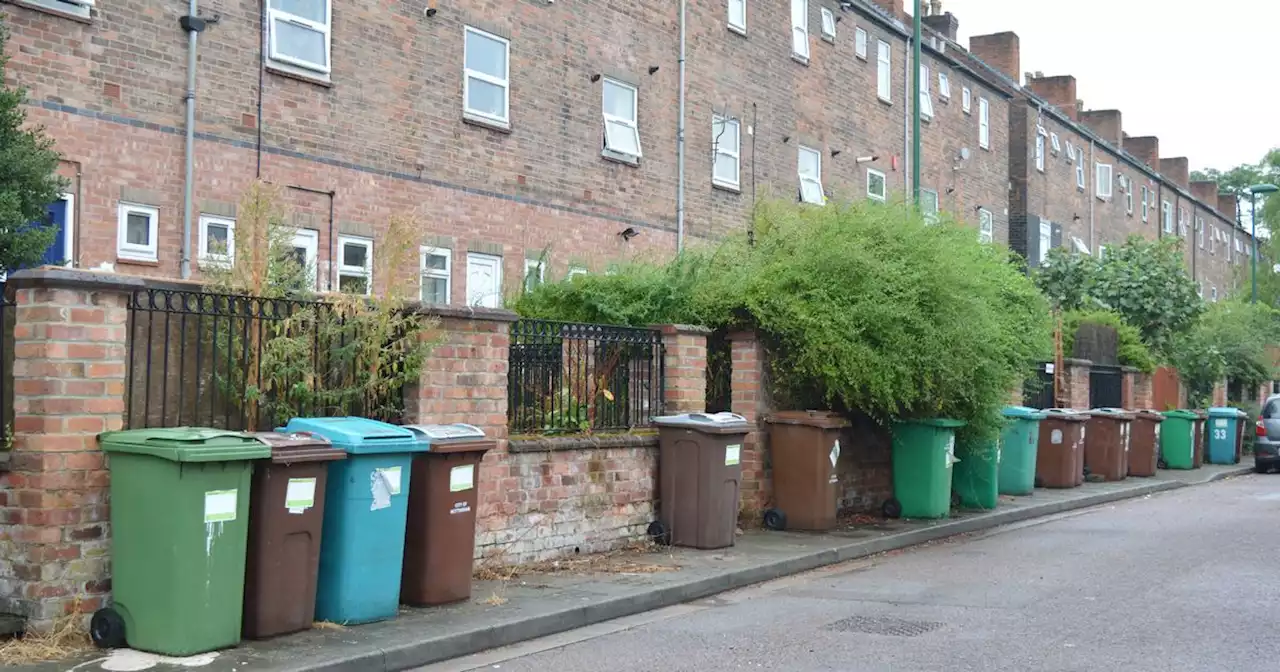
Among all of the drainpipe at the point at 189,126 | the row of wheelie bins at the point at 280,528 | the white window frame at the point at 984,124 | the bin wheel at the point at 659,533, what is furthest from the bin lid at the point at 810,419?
the white window frame at the point at 984,124

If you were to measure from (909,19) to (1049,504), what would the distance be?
19.5 meters

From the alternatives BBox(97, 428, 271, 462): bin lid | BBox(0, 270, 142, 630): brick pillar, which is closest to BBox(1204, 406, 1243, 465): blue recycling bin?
BBox(97, 428, 271, 462): bin lid

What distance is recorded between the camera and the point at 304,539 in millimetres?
7324

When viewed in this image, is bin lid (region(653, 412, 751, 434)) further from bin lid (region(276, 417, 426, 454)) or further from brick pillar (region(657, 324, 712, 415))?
bin lid (region(276, 417, 426, 454))

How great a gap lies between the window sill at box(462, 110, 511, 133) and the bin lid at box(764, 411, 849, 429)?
740 cm

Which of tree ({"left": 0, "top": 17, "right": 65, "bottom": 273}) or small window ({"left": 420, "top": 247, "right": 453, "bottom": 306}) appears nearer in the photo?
tree ({"left": 0, "top": 17, "right": 65, "bottom": 273})

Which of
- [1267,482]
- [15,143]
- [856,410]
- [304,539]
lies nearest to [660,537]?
[856,410]

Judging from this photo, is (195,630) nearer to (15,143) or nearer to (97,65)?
(15,143)

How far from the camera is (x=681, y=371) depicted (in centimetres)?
1218

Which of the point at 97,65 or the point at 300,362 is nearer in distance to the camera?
the point at 300,362

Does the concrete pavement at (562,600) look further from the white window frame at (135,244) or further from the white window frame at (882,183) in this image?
the white window frame at (882,183)

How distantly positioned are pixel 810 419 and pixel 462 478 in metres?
5.14

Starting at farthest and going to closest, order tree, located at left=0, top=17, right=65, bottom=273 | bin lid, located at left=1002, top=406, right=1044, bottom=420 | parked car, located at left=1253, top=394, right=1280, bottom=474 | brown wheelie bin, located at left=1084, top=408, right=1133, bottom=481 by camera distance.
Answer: parked car, located at left=1253, top=394, right=1280, bottom=474
brown wheelie bin, located at left=1084, top=408, right=1133, bottom=481
bin lid, located at left=1002, top=406, right=1044, bottom=420
tree, located at left=0, top=17, right=65, bottom=273

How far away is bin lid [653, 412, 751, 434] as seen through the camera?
36.9ft
